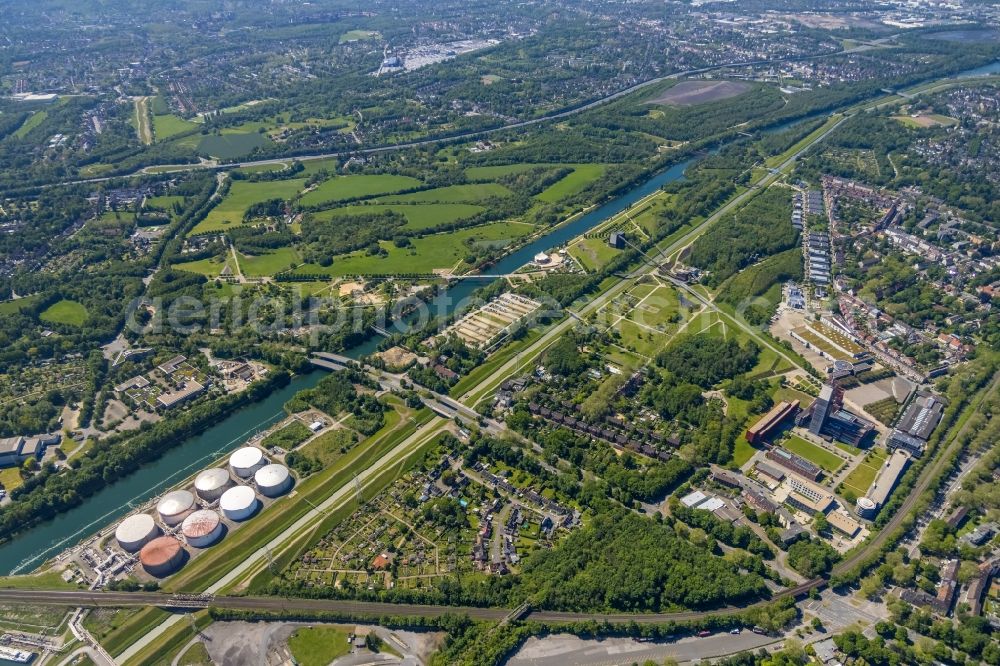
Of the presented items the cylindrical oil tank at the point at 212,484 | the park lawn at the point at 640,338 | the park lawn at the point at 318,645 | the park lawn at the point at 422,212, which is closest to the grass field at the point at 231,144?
the park lawn at the point at 422,212

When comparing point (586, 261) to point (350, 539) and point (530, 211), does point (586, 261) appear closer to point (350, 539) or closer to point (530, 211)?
point (530, 211)

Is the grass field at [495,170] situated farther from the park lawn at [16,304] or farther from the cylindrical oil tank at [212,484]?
the cylindrical oil tank at [212,484]

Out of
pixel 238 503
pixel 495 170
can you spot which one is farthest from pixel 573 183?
pixel 238 503

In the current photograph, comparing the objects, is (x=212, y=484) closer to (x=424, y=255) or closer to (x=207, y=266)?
(x=207, y=266)

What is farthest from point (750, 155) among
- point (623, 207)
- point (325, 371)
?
point (325, 371)

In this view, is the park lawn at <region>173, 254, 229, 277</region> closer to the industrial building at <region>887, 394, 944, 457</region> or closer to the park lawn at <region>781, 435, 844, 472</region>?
the park lawn at <region>781, 435, 844, 472</region>

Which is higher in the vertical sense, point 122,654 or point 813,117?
point 813,117

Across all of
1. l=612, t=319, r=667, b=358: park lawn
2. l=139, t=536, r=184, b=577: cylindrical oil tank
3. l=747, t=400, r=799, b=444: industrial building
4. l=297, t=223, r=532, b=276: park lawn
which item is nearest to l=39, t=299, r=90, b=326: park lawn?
l=297, t=223, r=532, b=276: park lawn
